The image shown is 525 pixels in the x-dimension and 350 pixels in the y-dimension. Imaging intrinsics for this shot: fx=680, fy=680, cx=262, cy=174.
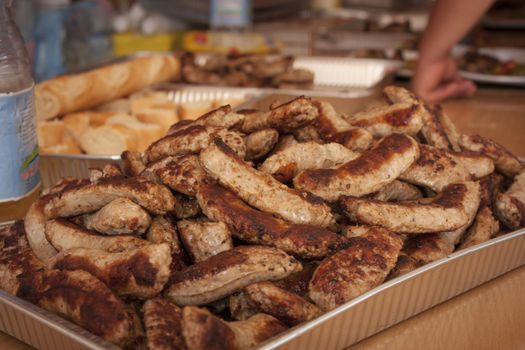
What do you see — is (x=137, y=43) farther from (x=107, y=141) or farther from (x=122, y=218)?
(x=122, y=218)

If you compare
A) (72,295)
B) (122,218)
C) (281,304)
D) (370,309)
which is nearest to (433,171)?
(370,309)

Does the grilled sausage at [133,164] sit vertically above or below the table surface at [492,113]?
above

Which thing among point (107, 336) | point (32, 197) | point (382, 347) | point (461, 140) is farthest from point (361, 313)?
point (32, 197)

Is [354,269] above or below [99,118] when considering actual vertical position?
above

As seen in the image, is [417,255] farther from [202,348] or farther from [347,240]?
[202,348]

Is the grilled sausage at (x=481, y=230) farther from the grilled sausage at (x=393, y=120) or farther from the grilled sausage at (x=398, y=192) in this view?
the grilled sausage at (x=393, y=120)

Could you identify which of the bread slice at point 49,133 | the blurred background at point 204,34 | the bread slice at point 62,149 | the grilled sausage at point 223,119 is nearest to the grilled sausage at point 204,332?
the grilled sausage at point 223,119

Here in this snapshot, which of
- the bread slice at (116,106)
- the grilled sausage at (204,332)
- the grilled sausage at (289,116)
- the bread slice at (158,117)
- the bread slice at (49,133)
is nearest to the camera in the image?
the grilled sausage at (204,332)

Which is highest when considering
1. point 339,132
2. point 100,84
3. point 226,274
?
point 339,132
